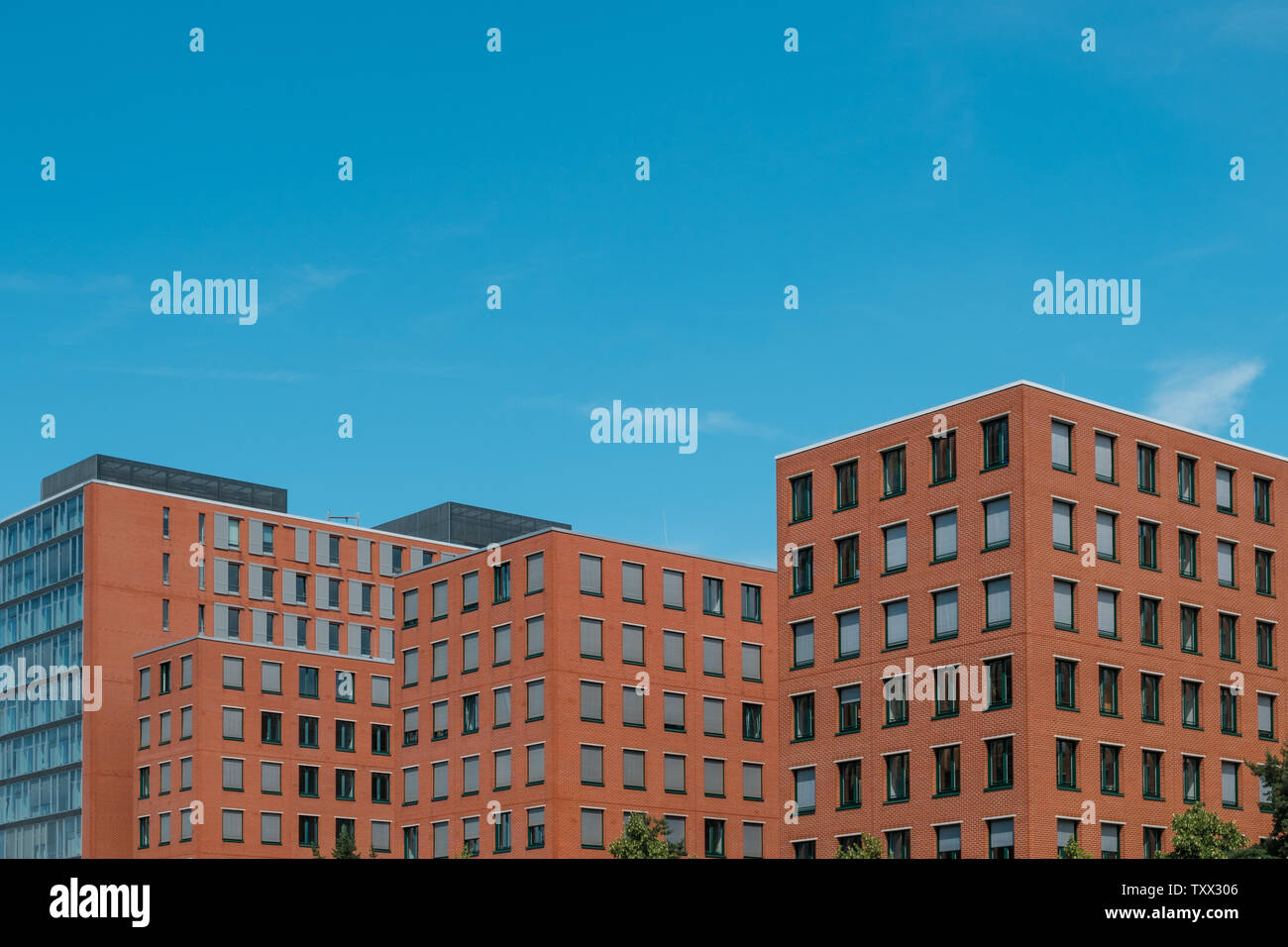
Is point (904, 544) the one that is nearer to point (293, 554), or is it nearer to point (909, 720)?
point (909, 720)

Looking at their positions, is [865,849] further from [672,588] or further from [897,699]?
[672,588]

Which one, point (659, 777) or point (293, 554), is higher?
point (293, 554)

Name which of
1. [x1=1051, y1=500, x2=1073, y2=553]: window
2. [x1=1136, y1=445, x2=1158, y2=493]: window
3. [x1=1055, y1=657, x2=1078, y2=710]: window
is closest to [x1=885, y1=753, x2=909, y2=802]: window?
[x1=1055, y1=657, x2=1078, y2=710]: window

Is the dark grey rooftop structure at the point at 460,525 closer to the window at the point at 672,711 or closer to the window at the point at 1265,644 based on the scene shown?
the window at the point at 672,711

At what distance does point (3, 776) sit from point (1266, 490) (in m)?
99.9

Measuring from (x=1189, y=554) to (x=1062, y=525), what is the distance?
8.81 meters

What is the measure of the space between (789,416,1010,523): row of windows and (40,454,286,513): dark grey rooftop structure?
220 ft

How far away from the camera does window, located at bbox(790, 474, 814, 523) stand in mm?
98106

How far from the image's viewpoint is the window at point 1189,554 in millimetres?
93062

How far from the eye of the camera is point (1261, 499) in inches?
3851
